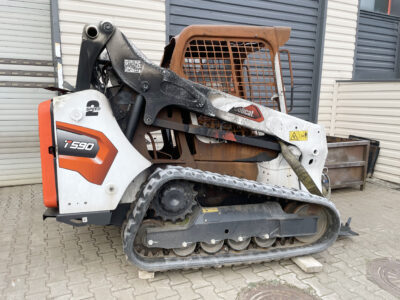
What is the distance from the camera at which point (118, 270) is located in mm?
3113

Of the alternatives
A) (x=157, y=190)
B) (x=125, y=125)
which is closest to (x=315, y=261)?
(x=157, y=190)

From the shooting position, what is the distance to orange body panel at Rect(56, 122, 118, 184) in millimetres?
2703

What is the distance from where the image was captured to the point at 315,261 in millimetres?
3211

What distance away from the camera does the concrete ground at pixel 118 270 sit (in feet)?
9.12

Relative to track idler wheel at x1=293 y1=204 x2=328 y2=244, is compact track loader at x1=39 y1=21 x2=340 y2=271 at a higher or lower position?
higher

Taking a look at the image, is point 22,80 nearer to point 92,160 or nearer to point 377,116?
A: point 92,160

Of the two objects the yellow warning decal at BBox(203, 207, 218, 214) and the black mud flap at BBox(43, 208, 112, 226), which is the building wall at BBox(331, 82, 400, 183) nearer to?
the yellow warning decal at BBox(203, 207, 218, 214)

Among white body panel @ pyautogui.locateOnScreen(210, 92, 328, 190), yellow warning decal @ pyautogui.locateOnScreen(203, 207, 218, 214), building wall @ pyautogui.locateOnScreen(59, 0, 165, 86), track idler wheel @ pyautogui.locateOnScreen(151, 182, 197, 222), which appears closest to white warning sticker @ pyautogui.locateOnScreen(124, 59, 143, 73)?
white body panel @ pyautogui.locateOnScreen(210, 92, 328, 190)

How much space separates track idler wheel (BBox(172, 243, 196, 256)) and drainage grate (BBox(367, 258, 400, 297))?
71.6 inches

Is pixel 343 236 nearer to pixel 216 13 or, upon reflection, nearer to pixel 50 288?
pixel 50 288

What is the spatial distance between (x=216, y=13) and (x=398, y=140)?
15.3ft

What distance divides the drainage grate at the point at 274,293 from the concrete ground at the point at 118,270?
8 cm

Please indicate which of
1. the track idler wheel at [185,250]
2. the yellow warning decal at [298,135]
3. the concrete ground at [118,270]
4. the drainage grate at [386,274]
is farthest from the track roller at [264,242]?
the yellow warning decal at [298,135]

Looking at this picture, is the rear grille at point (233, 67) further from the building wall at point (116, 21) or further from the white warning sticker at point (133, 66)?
the building wall at point (116, 21)
